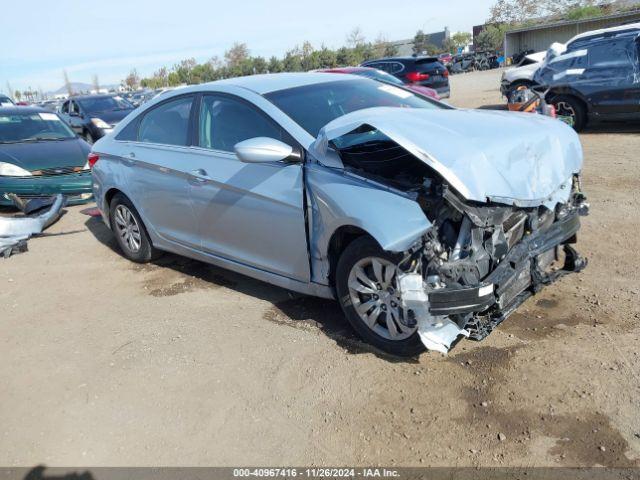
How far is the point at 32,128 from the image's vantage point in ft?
31.1

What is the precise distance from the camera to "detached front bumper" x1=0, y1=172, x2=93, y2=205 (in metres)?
8.04

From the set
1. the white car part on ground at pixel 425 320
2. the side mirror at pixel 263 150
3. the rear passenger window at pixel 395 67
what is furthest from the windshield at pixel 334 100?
the rear passenger window at pixel 395 67

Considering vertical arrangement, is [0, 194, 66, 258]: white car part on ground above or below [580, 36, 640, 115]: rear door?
below

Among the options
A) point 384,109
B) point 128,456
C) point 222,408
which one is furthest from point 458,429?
point 384,109

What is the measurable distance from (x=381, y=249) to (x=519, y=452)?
4.36 feet

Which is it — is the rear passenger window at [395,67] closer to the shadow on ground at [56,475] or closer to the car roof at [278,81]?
the car roof at [278,81]

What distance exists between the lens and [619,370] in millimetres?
3270

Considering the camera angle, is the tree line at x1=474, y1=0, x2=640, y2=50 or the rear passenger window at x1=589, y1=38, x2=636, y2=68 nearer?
the rear passenger window at x1=589, y1=38, x2=636, y2=68

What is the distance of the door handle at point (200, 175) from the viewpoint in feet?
14.7

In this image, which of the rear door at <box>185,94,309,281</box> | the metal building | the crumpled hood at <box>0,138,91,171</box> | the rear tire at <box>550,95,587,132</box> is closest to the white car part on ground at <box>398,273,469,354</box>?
the rear door at <box>185,94,309,281</box>

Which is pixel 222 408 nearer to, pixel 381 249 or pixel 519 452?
pixel 381 249

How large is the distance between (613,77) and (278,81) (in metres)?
7.90

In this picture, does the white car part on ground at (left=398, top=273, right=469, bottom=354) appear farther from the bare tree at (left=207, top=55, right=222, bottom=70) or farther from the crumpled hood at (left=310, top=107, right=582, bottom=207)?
the bare tree at (left=207, top=55, right=222, bottom=70)

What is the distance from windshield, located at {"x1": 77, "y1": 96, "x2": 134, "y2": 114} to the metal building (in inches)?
1170
